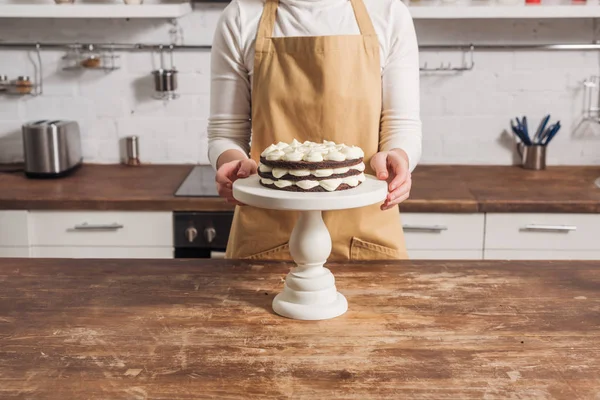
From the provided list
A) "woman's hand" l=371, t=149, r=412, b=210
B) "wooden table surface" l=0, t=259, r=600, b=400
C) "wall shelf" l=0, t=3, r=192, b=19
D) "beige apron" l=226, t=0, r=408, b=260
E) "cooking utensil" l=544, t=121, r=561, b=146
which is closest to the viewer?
"wooden table surface" l=0, t=259, r=600, b=400

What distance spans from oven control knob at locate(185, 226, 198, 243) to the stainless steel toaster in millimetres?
688

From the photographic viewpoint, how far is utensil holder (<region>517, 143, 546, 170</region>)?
10.1ft

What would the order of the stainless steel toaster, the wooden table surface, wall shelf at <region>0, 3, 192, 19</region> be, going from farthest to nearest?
the stainless steel toaster → wall shelf at <region>0, 3, 192, 19</region> → the wooden table surface

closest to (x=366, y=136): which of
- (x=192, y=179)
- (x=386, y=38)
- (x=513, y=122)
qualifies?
(x=386, y=38)

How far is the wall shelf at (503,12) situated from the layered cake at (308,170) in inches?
60.7

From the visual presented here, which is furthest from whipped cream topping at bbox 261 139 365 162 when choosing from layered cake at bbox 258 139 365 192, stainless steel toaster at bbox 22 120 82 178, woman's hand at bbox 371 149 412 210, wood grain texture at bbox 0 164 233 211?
stainless steel toaster at bbox 22 120 82 178

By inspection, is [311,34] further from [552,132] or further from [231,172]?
[552,132]

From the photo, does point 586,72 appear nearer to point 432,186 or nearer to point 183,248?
point 432,186

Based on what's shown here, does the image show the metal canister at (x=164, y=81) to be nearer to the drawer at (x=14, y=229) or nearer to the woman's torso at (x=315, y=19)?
the drawer at (x=14, y=229)

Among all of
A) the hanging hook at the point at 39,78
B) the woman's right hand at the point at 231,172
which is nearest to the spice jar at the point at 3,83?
the hanging hook at the point at 39,78

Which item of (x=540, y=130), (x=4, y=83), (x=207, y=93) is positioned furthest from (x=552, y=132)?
(x=4, y=83)

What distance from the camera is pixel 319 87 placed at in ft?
6.06

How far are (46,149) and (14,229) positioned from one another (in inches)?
16.1

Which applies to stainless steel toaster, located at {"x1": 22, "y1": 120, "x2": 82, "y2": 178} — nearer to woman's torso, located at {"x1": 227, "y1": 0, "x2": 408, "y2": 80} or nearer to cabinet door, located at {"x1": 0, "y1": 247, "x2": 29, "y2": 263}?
cabinet door, located at {"x1": 0, "y1": 247, "x2": 29, "y2": 263}
